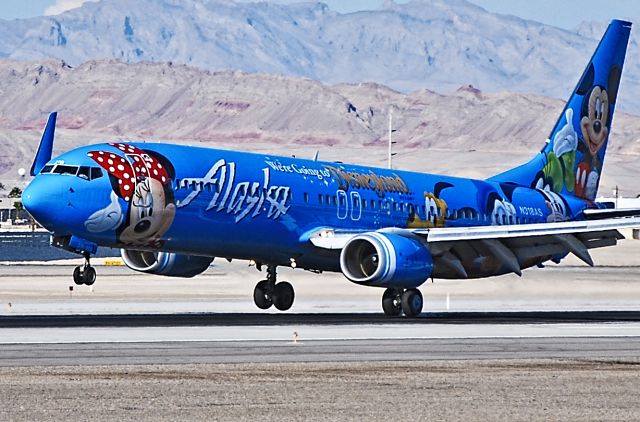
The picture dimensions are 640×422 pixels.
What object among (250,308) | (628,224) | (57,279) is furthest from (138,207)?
(57,279)

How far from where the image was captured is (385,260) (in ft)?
141

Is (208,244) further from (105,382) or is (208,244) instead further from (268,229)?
(105,382)

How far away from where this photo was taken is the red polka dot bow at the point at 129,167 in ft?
132

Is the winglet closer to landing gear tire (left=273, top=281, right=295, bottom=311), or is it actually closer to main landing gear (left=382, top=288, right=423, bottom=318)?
landing gear tire (left=273, top=281, right=295, bottom=311)

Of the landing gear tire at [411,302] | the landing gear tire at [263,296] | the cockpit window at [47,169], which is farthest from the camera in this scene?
the landing gear tire at [263,296]

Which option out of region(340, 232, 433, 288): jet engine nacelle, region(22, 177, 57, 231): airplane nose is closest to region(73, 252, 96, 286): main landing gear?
region(22, 177, 57, 231): airplane nose

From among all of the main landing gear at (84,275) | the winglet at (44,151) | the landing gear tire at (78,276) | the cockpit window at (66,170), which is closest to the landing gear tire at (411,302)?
the main landing gear at (84,275)

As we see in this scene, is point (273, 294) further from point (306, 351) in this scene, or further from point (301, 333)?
point (306, 351)

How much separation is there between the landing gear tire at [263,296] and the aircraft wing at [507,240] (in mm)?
3418

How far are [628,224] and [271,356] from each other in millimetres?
19177

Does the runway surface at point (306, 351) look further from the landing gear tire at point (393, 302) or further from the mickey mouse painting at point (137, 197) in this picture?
the landing gear tire at point (393, 302)

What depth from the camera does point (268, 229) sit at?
4425cm

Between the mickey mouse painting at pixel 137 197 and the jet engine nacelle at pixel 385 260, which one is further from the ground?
the mickey mouse painting at pixel 137 197

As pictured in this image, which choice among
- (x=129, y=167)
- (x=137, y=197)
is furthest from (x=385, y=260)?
(x=129, y=167)
